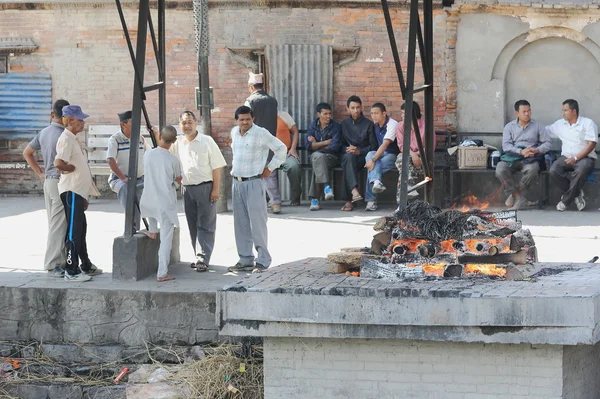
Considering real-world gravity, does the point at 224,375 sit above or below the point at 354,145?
below

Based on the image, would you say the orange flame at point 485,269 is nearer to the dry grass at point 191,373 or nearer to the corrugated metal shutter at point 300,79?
the dry grass at point 191,373

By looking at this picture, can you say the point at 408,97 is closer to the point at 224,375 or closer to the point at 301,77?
the point at 224,375

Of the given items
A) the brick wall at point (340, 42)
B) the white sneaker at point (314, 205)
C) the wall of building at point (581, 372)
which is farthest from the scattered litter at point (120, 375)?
the brick wall at point (340, 42)

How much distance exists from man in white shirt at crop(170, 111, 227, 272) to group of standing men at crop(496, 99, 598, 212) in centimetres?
582

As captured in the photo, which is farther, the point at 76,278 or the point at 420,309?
the point at 76,278

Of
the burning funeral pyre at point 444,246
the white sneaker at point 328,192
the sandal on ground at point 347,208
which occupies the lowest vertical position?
the sandal on ground at point 347,208

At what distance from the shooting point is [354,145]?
15836 mm

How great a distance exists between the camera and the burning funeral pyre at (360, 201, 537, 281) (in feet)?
25.0

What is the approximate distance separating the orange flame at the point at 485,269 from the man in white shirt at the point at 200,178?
3.48m

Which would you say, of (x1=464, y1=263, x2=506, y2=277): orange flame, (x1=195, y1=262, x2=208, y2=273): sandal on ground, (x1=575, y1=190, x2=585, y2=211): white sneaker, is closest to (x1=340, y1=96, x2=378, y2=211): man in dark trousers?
(x1=575, y1=190, x2=585, y2=211): white sneaker

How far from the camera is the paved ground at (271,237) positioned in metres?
10.3

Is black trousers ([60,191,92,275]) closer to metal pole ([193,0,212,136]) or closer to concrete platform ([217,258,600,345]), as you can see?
concrete platform ([217,258,600,345])

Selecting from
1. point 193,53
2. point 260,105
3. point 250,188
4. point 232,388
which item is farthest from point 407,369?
point 193,53

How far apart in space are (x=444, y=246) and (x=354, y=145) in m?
8.14
